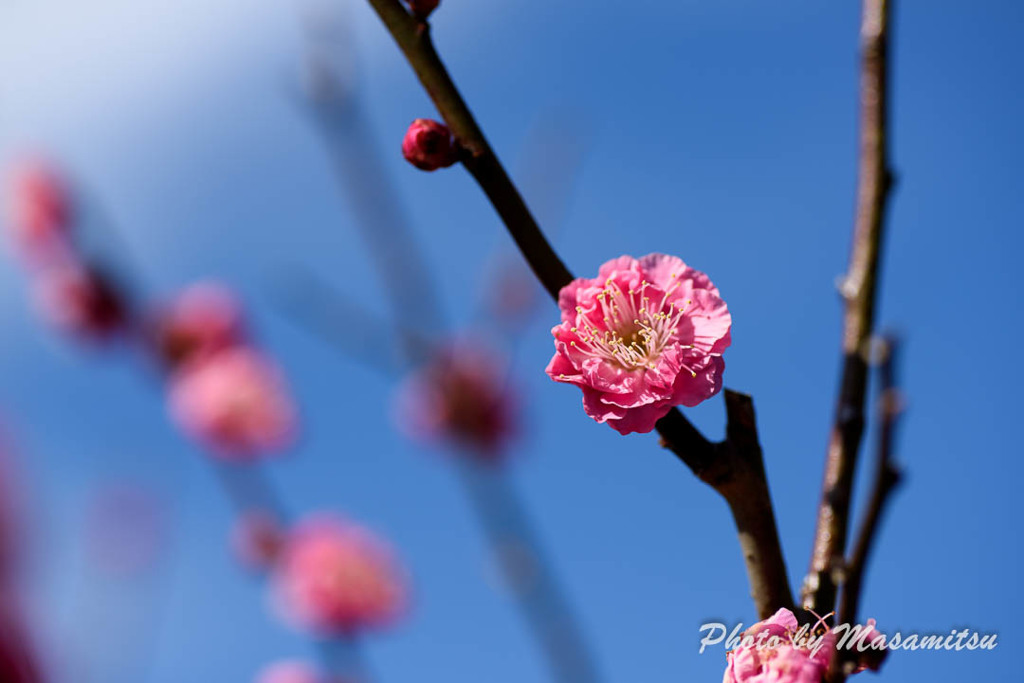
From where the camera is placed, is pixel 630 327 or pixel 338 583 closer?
A: pixel 630 327

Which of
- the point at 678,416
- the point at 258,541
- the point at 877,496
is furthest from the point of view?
the point at 258,541

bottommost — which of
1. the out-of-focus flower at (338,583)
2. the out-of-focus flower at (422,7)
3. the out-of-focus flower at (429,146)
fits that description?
the out-of-focus flower at (338,583)

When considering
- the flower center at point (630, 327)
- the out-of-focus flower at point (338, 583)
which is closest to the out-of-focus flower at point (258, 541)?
the out-of-focus flower at point (338, 583)

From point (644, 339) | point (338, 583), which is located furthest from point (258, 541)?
point (644, 339)

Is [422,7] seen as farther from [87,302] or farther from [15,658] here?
[87,302]

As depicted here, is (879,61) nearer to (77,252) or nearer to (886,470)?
(886,470)

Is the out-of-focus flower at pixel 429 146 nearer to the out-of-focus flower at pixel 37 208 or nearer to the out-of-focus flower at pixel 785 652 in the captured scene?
the out-of-focus flower at pixel 785 652
